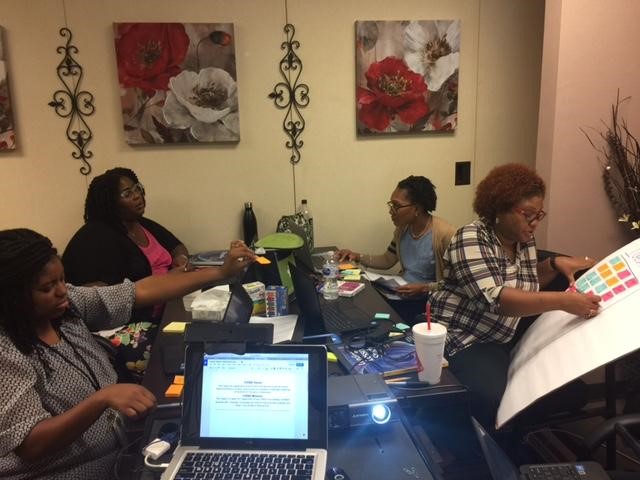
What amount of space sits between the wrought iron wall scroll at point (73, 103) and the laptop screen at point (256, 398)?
2.34 m

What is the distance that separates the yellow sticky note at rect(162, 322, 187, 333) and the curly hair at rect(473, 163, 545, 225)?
1.26m

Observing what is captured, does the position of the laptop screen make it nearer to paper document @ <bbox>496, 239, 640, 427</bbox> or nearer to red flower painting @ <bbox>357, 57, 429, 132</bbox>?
paper document @ <bbox>496, 239, 640, 427</bbox>

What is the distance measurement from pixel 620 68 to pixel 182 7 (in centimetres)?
248

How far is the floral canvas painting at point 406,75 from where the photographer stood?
10.0 feet

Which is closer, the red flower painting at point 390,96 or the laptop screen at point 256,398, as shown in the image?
the laptop screen at point 256,398

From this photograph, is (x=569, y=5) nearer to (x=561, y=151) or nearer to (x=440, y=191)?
(x=561, y=151)

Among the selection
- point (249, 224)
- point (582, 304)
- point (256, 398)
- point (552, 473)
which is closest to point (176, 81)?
point (249, 224)

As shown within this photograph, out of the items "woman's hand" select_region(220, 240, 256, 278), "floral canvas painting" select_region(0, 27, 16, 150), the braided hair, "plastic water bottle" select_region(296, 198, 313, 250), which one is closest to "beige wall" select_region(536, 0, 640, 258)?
"plastic water bottle" select_region(296, 198, 313, 250)

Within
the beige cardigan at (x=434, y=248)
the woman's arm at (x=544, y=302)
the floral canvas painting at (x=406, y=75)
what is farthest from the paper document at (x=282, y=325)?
the floral canvas painting at (x=406, y=75)

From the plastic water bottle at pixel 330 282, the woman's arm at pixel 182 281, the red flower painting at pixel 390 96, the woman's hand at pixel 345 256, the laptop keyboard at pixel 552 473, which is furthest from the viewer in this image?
the red flower painting at pixel 390 96

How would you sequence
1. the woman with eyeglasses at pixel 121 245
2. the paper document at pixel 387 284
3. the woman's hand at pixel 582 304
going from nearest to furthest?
the woman's hand at pixel 582 304, the woman with eyeglasses at pixel 121 245, the paper document at pixel 387 284

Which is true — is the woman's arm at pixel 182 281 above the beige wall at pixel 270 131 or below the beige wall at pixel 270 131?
below

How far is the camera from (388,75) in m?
3.10

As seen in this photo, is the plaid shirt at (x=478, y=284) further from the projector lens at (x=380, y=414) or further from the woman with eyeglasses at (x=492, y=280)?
the projector lens at (x=380, y=414)
